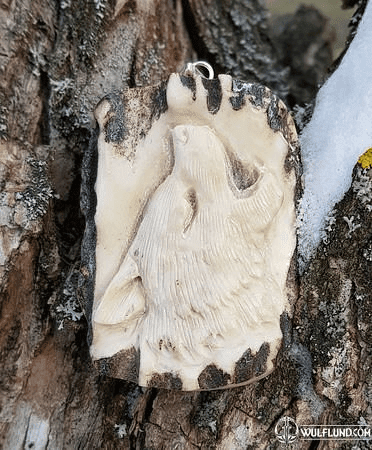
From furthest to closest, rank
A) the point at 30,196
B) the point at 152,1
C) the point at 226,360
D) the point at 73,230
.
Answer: the point at 152,1, the point at 73,230, the point at 30,196, the point at 226,360

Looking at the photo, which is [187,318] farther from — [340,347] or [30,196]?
[30,196]

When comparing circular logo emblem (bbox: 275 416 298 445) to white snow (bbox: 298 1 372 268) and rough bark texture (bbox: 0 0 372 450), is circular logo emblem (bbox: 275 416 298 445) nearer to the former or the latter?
rough bark texture (bbox: 0 0 372 450)

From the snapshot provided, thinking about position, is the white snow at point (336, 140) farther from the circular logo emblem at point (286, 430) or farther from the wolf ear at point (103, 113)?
the wolf ear at point (103, 113)

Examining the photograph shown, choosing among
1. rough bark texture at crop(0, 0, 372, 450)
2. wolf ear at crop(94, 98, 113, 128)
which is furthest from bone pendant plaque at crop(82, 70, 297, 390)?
rough bark texture at crop(0, 0, 372, 450)

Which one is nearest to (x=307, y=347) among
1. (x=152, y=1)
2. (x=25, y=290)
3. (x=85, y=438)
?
(x=85, y=438)

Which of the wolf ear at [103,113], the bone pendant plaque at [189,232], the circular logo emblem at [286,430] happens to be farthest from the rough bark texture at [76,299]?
the wolf ear at [103,113]

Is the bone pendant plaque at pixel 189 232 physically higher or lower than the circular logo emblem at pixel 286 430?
higher
